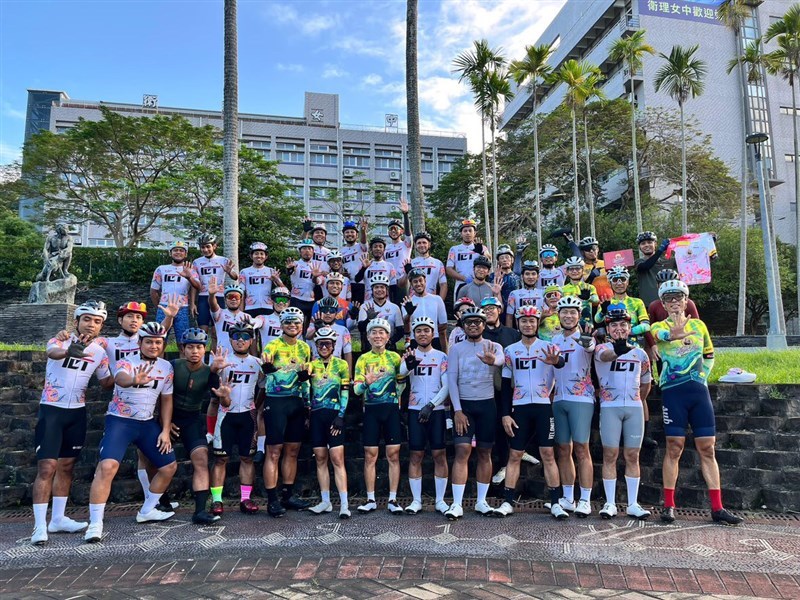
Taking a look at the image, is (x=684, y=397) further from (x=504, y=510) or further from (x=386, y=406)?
(x=386, y=406)

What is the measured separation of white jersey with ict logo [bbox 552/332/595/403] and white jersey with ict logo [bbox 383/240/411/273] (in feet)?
13.5

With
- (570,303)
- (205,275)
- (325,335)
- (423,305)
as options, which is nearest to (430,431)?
(325,335)

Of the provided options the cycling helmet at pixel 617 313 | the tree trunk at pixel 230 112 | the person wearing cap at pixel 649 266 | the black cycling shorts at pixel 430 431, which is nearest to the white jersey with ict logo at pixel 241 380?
the black cycling shorts at pixel 430 431

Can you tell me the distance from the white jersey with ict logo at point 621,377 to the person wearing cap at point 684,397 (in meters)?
0.33

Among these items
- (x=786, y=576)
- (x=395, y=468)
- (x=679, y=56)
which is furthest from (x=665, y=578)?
(x=679, y=56)

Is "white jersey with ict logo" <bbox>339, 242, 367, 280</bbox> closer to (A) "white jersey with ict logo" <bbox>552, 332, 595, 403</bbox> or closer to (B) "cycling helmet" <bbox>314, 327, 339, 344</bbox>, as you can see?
(B) "cycling helmet" <bbox>314, 327, 339, 344</bbox>

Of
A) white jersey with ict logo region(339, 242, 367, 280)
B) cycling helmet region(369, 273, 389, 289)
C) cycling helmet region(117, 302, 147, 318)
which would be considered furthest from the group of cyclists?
white jersey with ict logo region(339, 242, 367, 280)

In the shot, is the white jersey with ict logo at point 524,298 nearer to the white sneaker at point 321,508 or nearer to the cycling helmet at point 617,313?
the cycling helmet at point 617,313

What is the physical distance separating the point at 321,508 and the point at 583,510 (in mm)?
3174

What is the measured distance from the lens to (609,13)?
48250 millimetres

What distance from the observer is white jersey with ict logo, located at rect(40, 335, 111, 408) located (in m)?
6.23

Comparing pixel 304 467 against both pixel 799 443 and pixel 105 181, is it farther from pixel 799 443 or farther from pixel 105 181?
pixel 105 181

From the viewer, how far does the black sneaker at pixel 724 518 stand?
6.00 metres

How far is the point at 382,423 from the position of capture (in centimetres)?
684
